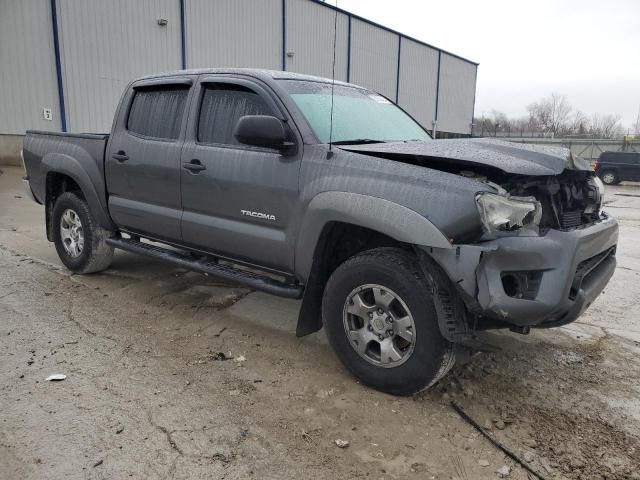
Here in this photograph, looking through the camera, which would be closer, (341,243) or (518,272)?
(518,272)

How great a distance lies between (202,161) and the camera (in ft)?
13.0

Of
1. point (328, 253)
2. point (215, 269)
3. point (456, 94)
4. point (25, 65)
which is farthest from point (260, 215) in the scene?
point (456, 94)

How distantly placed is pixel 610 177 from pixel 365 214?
24.6 meters

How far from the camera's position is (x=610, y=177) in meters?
23.6

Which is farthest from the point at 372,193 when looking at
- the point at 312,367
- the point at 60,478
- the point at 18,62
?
the point at 18,62

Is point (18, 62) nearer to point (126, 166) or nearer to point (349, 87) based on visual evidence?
point (126, 166)

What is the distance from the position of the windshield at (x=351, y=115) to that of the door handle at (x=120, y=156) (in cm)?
175

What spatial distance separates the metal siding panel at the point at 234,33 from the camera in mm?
18375

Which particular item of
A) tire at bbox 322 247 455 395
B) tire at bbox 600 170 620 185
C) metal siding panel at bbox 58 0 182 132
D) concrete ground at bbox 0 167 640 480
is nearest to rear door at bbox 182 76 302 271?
tire at bbox 322 247 455 395

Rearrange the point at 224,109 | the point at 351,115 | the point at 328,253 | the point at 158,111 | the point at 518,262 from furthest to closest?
1. the point at 158,111
2. the point at 224,109
3. the point at 351,115
4. the point at 328,253
5. the point at 518,262

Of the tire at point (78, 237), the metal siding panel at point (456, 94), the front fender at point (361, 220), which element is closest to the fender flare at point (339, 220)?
the front fender at point (361, 220)

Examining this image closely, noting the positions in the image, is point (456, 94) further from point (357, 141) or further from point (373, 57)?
point (357, 141)

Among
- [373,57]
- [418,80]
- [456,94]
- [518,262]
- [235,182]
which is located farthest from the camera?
[456,94]

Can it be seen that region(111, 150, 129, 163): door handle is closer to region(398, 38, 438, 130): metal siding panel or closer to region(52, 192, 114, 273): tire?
region(52, 192, 114, 273): tire
